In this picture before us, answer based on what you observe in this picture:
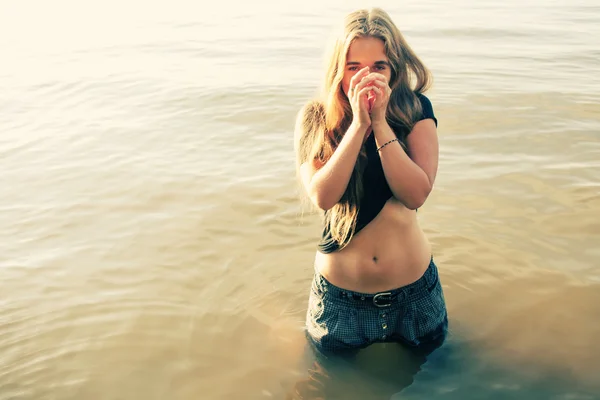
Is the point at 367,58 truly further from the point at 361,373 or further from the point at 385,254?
the point at 361,373

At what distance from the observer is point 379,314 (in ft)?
11.7

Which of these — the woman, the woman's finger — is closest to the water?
the woman

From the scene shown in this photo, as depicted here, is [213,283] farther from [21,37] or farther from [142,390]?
[21,37]

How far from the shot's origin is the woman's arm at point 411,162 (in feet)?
10.3

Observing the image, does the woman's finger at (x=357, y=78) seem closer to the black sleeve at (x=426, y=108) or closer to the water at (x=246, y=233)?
the black sleeve at (x=426, y=108)

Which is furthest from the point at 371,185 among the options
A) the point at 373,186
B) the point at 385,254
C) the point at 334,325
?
the point at 334,325

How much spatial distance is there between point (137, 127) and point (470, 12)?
35.0 ft

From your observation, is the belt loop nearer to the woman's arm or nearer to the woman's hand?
the woman's arm

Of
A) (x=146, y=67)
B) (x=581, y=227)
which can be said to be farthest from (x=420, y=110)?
(x=146, y=67)

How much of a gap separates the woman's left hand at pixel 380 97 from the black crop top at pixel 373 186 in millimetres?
291

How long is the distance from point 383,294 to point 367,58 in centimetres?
128

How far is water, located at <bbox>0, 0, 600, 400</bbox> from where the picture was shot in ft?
13.3

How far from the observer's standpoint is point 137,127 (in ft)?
28.4

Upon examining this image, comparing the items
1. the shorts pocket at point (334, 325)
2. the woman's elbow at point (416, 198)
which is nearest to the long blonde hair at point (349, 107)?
the woman's elbow at point (416, 198)
